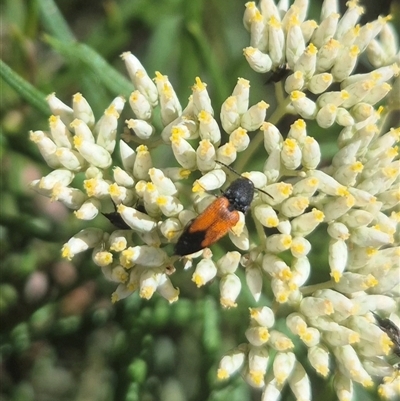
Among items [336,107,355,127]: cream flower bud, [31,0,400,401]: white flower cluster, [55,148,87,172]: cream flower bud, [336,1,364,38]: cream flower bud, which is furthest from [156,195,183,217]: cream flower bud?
[336,1,364,38]: cream flower bud

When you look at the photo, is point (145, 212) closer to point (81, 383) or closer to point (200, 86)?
point (200, 86)

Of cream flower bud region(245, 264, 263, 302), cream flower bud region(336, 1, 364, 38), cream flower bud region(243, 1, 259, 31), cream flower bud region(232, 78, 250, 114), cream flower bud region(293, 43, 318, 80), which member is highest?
cream flower bud region(336, 1, 364, 38)

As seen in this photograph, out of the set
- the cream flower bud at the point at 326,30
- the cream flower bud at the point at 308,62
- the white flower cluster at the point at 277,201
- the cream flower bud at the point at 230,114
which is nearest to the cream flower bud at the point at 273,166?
the white flower cluster at the point at 277,201

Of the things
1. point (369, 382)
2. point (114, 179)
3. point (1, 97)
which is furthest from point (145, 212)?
point (1, 97)

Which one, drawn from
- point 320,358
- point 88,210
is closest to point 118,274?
point 88,210

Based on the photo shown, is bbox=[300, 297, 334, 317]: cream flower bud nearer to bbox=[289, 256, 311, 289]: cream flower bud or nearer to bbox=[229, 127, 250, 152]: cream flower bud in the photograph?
bbox=[289, 256, 311, 289]: cream flower bud

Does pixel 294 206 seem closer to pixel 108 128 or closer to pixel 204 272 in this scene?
pixel 204 272
